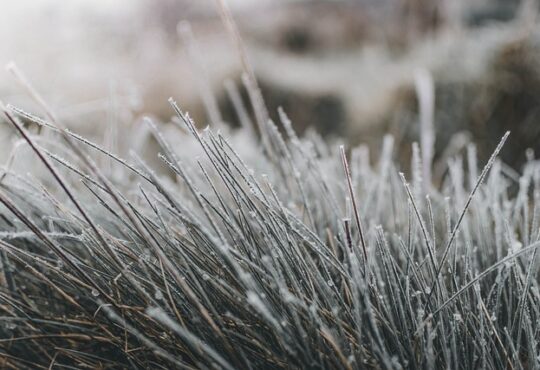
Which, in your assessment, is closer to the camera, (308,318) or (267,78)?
(308,318)

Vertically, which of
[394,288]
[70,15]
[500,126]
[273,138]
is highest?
[70,15]

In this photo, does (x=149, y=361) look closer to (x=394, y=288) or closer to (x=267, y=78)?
(x=394, y=288)

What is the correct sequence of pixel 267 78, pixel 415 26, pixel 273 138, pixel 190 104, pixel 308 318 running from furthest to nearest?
pixel 415 26 → pixel 267 78 → pixel 190 104 → pixel 273 138 → pixel 308 318

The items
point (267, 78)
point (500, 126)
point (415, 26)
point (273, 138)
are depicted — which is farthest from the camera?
point (415, 26)

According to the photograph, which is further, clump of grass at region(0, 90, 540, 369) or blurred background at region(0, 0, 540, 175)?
blurred background at region(0, 0, 540, 175)

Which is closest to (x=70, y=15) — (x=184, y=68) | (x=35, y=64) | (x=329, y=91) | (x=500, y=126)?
(x=35, y=64)

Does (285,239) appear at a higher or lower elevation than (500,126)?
higher

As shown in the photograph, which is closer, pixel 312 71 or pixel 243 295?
pixel 243 295

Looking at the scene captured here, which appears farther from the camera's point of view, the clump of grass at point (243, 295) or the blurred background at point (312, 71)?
the blurred background at point (312, 71)
